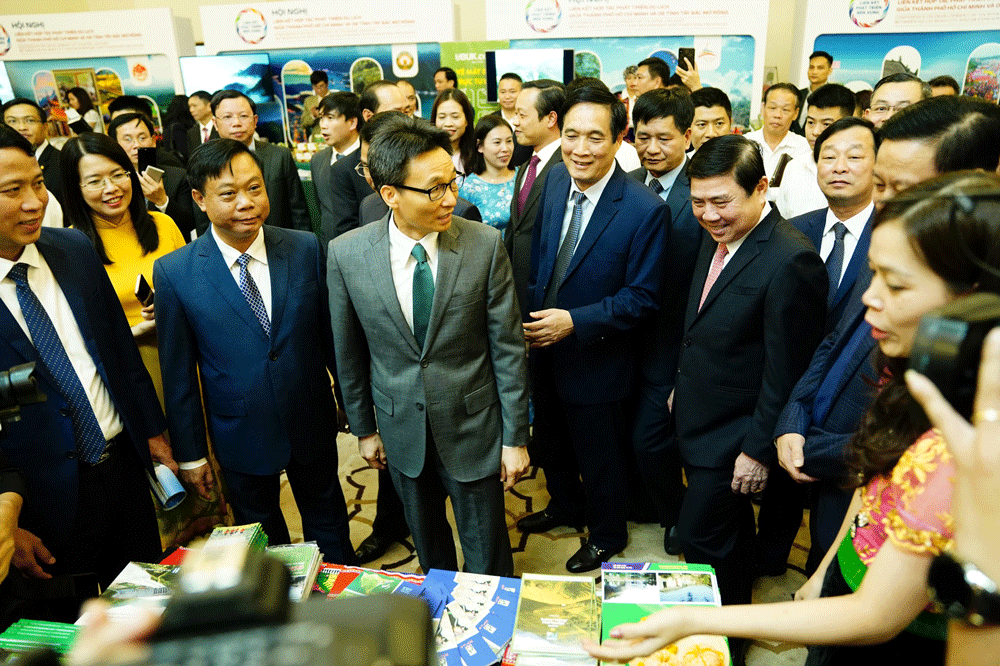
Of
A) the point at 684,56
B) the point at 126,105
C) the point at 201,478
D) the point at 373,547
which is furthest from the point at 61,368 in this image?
the point at 684,56

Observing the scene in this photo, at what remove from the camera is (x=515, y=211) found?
10.3 feet

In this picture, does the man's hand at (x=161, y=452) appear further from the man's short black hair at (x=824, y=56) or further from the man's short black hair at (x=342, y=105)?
the man's short black hair at (x=824, y=56)

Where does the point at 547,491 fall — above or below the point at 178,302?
below

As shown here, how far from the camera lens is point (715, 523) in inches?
80.1

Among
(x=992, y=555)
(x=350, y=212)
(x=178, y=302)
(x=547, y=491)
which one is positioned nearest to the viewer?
(x=992, y=555)

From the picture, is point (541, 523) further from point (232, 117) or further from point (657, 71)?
point (657, 71)

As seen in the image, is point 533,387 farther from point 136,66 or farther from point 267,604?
point 136,66

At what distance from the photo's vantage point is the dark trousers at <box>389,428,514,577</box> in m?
2.04

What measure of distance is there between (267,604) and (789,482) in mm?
2196

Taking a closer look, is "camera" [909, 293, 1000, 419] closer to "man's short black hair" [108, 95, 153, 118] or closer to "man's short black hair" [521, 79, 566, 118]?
"man's short black hair" [521, 79, 566, 118]

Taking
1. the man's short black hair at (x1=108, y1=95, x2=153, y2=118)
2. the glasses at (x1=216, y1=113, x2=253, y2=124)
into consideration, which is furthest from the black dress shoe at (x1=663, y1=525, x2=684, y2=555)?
the man's short black hair at (x1=108, y1=95, x2=153, y2=118)

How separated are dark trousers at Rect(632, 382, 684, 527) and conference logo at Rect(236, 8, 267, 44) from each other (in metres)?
6.50

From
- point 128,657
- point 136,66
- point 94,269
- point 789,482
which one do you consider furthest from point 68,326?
point 136,66

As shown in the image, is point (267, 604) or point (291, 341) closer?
point (267, 604)
